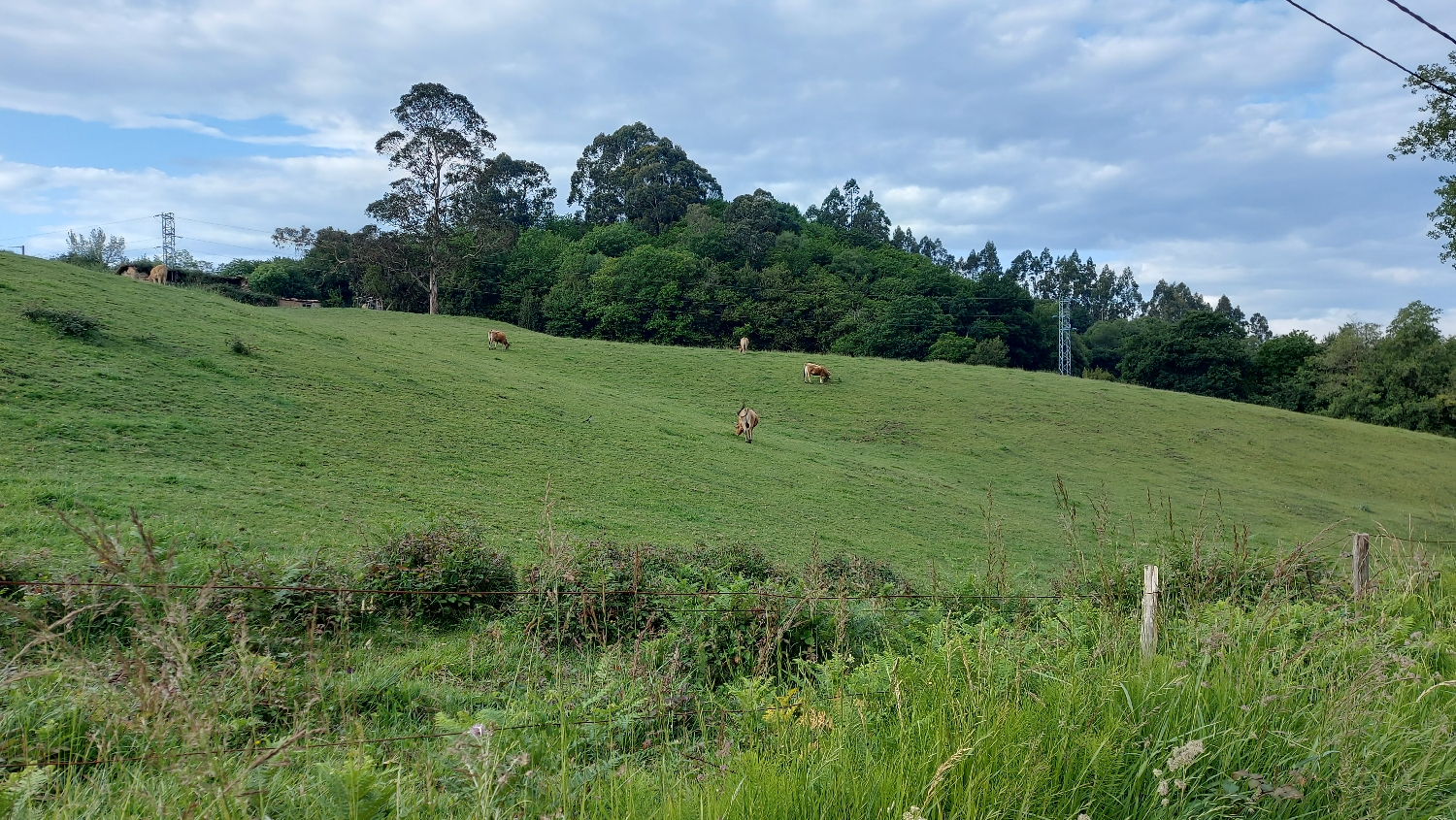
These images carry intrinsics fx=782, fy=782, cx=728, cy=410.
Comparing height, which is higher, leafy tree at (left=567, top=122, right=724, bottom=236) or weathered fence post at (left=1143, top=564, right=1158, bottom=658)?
leafy tree at (left=567, top=122, right=724, bottom=236)

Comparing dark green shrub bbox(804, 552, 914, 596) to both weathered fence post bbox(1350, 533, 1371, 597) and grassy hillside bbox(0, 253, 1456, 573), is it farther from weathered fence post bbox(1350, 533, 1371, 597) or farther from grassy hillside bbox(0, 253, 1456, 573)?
weathered fence post bbox(1350, 533, 1371, 597)

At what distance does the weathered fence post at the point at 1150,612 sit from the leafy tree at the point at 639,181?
87.5m

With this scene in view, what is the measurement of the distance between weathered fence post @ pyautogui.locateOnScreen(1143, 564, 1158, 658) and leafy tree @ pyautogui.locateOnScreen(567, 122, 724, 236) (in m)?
87.5

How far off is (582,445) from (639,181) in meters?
76.7

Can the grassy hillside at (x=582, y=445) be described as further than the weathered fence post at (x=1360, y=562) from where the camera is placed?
Yes

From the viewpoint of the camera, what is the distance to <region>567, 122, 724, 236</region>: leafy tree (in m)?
89.6

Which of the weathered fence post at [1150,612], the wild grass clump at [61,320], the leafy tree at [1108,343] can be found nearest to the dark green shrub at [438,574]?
the weathered fence post at [1150,612]

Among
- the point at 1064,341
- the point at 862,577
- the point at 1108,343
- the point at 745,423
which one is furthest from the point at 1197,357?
the point at 862,577

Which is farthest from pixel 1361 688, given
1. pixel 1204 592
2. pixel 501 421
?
pixel 501 421

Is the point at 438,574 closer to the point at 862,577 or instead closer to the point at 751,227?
the point at 862,577

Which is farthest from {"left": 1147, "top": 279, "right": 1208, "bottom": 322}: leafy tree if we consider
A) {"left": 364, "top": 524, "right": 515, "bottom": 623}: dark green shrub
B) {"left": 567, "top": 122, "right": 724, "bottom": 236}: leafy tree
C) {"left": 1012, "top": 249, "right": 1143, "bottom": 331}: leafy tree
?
{"left": 364, "top": 524, "right": 515, "bottom": 623}: dark green shrub

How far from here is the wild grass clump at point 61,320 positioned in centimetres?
1644

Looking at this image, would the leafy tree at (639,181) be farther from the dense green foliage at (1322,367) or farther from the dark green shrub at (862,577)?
the dark green shrub at (862,577)

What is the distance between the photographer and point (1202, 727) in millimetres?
3314
